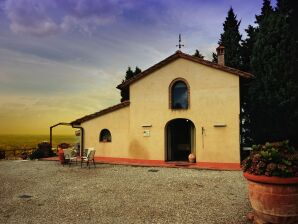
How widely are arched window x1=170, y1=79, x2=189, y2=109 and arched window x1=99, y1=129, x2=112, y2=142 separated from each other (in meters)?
4.95

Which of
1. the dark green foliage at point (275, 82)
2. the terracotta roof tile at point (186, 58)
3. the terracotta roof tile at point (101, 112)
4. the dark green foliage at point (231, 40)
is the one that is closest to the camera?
the terracotta roof tile at point (186, 58)

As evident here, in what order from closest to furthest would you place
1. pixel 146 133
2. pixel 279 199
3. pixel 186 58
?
pixel 279 199 < pixel 186 58 < pixel 146 133

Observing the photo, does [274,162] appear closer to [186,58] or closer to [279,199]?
[279,199]

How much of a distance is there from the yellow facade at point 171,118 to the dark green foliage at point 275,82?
728cm

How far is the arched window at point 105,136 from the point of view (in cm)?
1915

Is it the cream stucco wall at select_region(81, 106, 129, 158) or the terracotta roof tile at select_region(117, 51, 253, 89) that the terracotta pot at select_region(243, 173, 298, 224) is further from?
the cream stucco wall at select_region(81, 106, 129, 158)

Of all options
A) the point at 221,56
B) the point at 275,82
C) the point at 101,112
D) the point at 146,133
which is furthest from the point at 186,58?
the point at 275,82

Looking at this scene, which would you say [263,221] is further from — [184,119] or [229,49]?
[229,49]

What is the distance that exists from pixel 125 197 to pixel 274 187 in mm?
4721

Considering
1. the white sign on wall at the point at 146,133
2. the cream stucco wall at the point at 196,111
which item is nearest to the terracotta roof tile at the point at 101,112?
the cream stucco wall at the point at 196,111

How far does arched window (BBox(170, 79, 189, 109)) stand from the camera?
1678 cm

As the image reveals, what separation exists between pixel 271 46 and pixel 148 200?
59.2ft

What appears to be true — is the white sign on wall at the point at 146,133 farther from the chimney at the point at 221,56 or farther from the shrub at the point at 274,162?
the shrub at the point at 274,162

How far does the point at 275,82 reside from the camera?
2133cm
